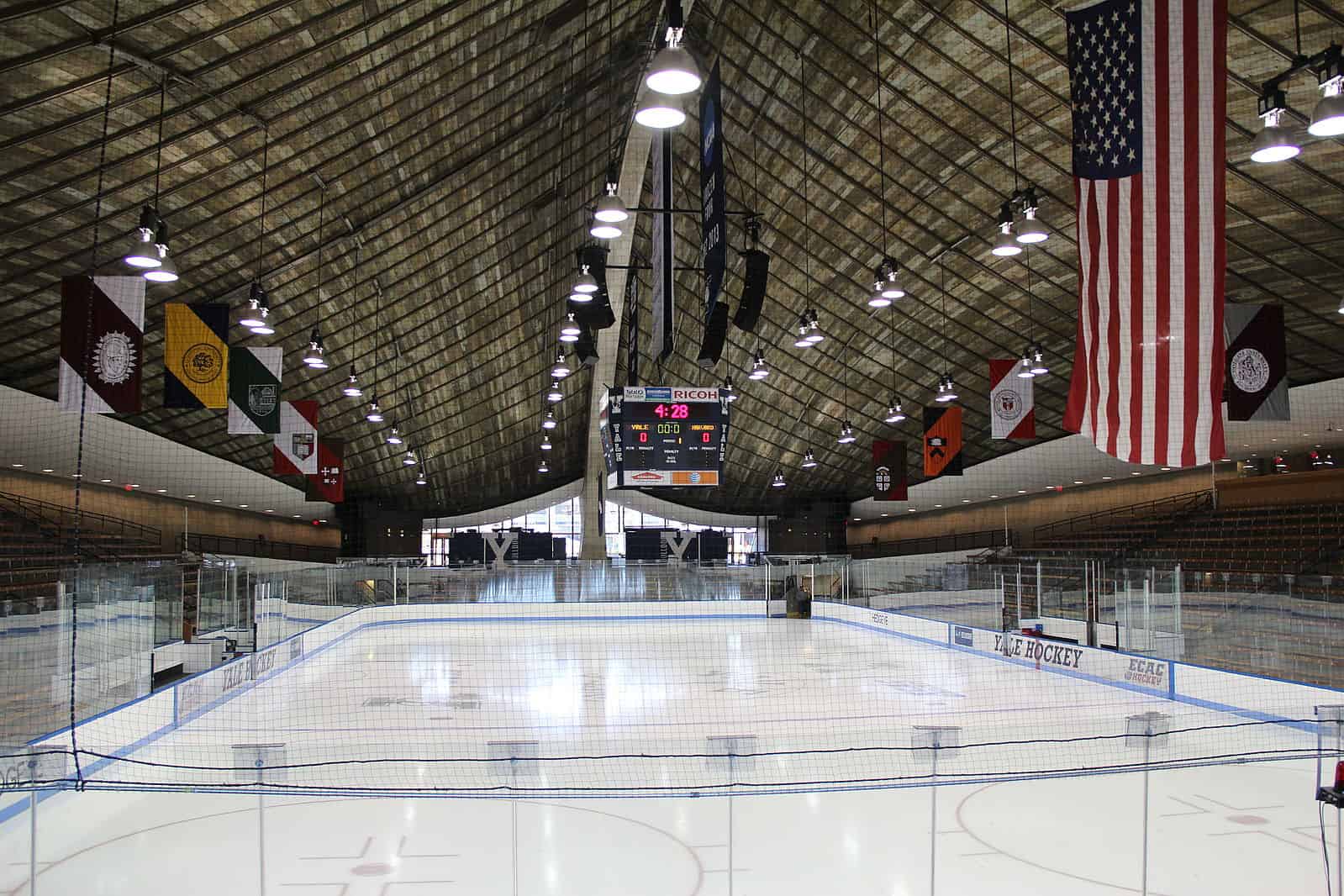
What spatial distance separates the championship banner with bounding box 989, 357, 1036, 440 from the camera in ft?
61.3

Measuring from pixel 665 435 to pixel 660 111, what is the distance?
560 inches

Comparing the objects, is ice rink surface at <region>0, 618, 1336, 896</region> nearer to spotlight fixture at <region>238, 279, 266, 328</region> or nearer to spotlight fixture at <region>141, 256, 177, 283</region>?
spotlight fixture at <region>141, 256, 177, 283</region>

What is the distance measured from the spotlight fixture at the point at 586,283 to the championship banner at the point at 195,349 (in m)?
4.98

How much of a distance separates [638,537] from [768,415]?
8301 millimetres

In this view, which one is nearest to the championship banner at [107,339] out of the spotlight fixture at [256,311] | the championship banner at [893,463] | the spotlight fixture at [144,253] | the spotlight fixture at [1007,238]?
the spotlight fixture at [144,253]

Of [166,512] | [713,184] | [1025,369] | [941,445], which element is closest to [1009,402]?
[1025,369]

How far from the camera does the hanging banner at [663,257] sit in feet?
47.7

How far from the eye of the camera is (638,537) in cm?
4153

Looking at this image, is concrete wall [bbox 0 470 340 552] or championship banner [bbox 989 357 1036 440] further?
concrete wall [bbox 0 470 340 552]

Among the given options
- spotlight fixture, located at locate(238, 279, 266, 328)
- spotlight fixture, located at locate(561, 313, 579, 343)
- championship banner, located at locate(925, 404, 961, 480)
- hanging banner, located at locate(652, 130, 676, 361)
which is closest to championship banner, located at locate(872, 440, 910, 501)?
championship banner, located at locate(925, 404, 961, 480)

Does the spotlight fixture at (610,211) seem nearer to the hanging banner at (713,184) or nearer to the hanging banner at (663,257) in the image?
the hanging banner at (713,184)

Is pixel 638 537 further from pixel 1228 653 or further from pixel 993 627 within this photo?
pixel 1228 653

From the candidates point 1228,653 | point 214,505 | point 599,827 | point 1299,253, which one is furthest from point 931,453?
point 214,505

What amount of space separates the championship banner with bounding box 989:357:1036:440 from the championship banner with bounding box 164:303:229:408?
13346 millimetres
